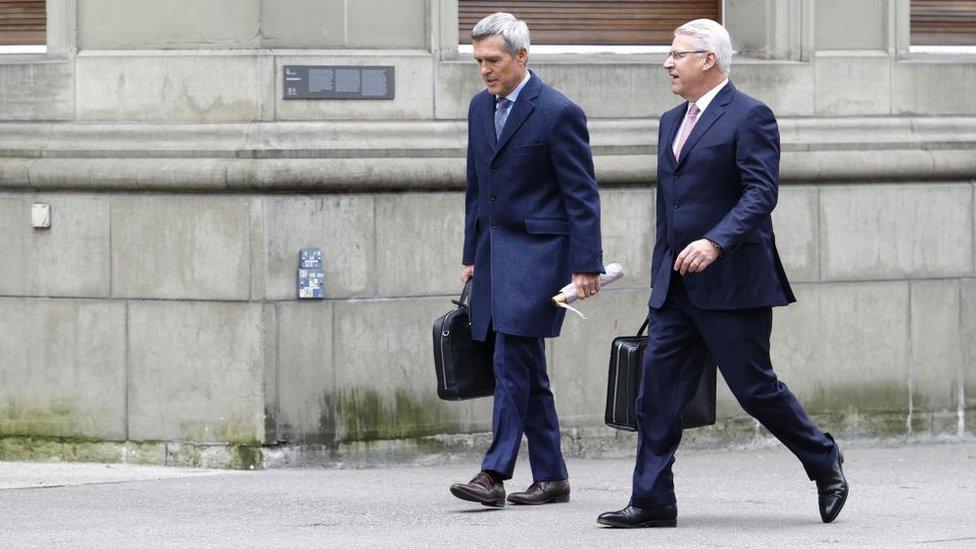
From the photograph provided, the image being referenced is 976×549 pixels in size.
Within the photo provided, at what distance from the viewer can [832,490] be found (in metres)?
7.34

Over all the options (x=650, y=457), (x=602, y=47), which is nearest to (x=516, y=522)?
(x=650, y=457)

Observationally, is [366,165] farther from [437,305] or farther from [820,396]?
[820,396]

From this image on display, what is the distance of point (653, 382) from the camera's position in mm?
7266

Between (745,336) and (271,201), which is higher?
(271,201)

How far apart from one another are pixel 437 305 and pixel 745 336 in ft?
8.34

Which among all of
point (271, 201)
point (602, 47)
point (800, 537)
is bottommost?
point (800, 537)

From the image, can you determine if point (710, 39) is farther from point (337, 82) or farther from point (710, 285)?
point (337, 82)

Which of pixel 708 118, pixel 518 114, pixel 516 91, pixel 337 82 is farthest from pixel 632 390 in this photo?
pixel 337 82

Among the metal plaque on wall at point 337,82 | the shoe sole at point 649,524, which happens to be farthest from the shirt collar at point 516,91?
the shoe sole at point 649,524

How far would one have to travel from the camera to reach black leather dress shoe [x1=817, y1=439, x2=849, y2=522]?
733 cm

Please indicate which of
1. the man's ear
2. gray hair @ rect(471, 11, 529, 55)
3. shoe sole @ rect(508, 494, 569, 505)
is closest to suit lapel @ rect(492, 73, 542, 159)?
gray hair @ rect(471, 11, 529, 55)

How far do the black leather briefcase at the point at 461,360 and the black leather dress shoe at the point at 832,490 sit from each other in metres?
1.43

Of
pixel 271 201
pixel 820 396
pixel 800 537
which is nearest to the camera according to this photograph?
pixel 800 537

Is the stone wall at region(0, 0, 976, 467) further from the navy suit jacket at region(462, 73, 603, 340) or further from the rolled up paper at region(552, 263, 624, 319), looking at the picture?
the rolled up paper at region(552, 263, 624, 319)
